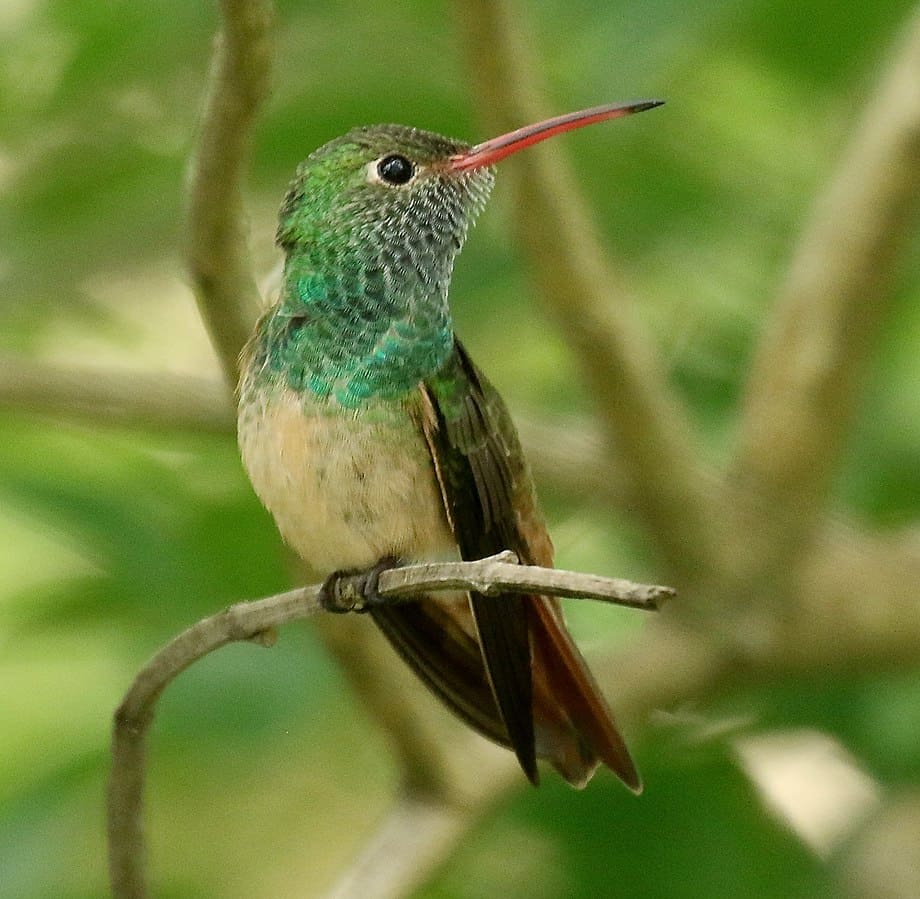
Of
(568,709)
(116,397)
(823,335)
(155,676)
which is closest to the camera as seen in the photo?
(155,676)

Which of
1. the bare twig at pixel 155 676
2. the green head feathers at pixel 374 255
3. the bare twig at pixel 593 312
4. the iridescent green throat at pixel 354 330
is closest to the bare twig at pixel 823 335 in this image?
the bare twig at pixel 593 312

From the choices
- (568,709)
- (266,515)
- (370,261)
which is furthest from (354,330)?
(266,515)

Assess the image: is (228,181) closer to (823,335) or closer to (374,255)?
(374,255)

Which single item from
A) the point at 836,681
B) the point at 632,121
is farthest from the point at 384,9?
the point at 836,681

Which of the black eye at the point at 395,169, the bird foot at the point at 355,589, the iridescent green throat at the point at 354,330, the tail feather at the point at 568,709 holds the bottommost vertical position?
the tail feather at the point at 568,709

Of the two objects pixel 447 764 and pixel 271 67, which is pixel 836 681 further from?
pixel 271 67

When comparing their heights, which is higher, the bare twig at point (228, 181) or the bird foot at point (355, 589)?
the bare twig at point (228, 181)

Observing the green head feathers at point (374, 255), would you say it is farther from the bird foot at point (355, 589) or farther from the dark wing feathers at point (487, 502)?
the bird foot at point (355, 589)
